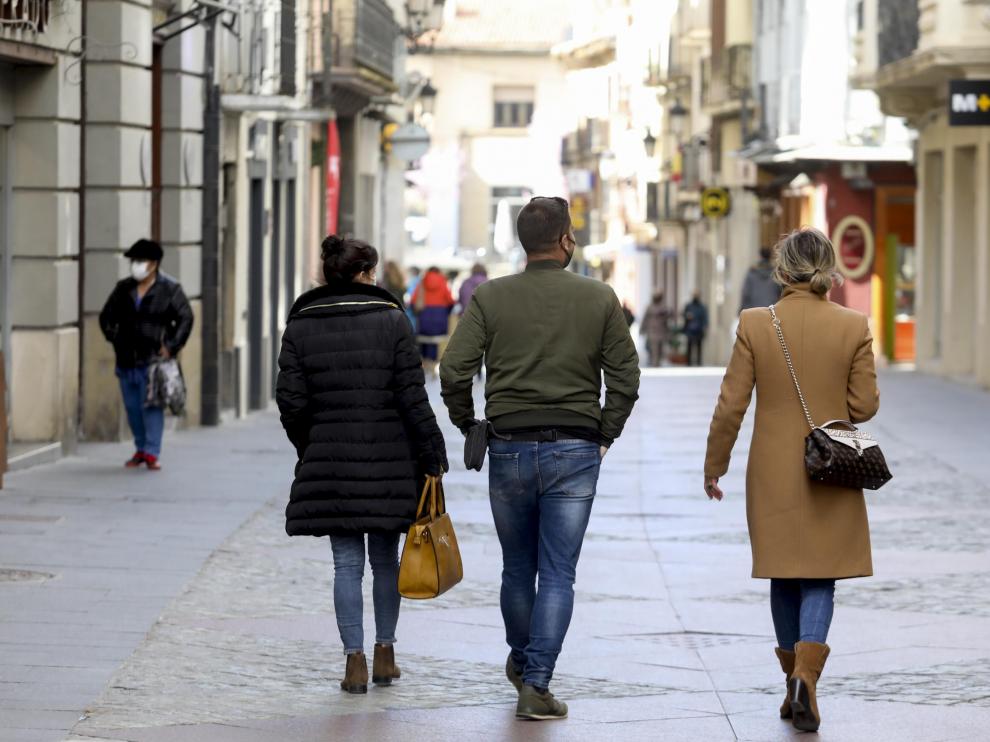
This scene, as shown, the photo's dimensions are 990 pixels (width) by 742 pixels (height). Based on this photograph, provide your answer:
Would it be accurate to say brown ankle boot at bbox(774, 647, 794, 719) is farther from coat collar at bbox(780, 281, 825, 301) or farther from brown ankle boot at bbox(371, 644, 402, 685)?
brown ankle boot at bbox(371, 644, 402, 685)

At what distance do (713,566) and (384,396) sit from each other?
13.7 ft

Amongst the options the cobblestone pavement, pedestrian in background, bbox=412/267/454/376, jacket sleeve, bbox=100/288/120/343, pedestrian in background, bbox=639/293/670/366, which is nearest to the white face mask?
jacket sleeve, bbox=100/288/120/343

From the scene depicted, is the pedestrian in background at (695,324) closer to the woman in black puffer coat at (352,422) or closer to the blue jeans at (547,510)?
the woman in black puffer coat at (352,422)

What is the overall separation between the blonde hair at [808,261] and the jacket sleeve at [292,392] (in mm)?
1765

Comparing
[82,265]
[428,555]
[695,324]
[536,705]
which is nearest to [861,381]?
[536,705]

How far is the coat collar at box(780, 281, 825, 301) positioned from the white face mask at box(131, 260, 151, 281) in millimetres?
8921

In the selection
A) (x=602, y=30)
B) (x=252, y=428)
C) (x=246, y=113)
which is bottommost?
(x=252, y=428)

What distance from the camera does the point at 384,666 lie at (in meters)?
8.14

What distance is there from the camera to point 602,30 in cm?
8500

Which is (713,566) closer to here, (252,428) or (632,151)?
(252,428)

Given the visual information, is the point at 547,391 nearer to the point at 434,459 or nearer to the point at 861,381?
the point at 434,459

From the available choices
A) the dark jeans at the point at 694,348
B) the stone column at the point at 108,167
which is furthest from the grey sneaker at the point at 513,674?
the dark jeans at the point at 694,348

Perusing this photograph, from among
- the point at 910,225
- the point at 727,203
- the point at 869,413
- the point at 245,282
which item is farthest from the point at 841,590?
the point at 727,203

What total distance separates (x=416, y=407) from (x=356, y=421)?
223 millimetres
